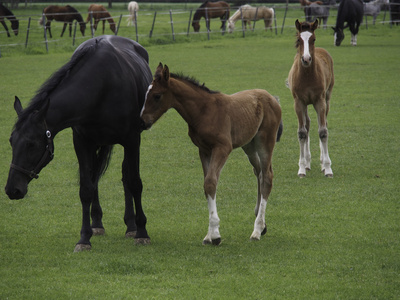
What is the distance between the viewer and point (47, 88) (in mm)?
5508

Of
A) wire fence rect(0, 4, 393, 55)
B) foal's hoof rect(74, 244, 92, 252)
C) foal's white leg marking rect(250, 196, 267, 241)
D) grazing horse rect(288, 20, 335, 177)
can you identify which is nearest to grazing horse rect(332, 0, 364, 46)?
wire fence rect(0, 4, 393, 55)

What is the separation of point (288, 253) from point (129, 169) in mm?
1779

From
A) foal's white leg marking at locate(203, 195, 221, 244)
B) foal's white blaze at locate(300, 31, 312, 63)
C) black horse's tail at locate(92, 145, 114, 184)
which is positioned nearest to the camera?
foal's white leg marking at locate(203, 195, 221, 244)

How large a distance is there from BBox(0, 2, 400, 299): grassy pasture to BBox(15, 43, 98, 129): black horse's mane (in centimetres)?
136

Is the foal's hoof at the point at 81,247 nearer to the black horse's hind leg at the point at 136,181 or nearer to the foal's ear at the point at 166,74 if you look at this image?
the black horse's hind leg at the point at 136,181

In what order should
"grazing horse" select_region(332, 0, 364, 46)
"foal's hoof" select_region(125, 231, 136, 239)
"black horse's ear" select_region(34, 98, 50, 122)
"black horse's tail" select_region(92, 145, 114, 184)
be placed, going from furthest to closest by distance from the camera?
"grazing horse" select_region(332, 0, 364, 46), "black horse's tail" select_region(92, 145, 114, 184), "foal's hoof" select_region(125, 231, 136, 239), "black horse's ear" select_region(34, 98, 50, 122)

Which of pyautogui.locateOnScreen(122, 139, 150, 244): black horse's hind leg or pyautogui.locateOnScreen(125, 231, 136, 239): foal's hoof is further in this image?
pyautogui.locateOnScreen(125, 231, 136, 239): foal's hoof

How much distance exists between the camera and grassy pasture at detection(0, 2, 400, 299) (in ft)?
16.5

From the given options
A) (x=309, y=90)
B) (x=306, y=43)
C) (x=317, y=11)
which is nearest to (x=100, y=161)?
(x=306, y=43)

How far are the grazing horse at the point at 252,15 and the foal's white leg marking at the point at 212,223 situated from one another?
3027cm

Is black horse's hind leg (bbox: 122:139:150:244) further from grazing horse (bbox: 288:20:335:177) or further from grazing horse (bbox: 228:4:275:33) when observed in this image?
grazing horse (bbox: 228:4:275:33)

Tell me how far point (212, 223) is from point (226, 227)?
2.78 ft

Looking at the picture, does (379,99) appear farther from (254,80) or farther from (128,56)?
(128,56)

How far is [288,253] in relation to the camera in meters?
5.82
